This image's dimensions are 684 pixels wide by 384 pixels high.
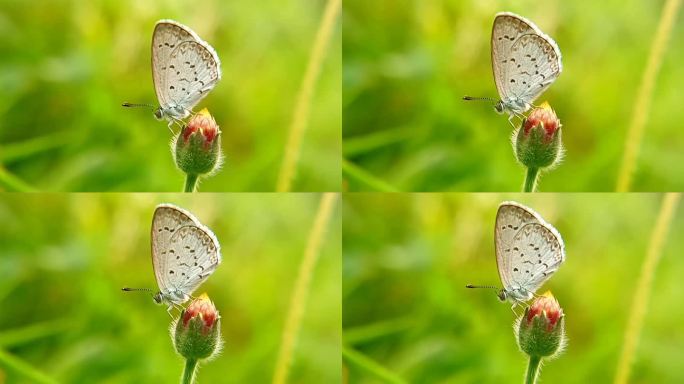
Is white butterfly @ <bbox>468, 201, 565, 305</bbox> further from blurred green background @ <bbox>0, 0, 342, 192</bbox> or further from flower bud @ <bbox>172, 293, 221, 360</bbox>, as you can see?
flower bud @ <bbox>172, 293, 221, 360</bbox>

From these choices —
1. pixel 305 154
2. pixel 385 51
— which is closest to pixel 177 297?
pixel 305 154

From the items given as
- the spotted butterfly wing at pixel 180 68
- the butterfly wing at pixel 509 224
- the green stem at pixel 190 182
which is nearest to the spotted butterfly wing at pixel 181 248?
the green stem at pixel 190 182

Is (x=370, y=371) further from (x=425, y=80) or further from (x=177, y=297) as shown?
(x=425, y=80)

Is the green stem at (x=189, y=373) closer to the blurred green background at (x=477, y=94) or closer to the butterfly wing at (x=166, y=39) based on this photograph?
the blurred green background at (x=477, y=94)

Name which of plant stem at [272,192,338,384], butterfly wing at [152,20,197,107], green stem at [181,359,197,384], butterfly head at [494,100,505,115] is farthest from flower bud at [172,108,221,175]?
butterfly head at [494,100,505,115]

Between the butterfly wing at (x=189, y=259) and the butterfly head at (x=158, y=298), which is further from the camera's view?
the butterfly head at (x=158, y=298)

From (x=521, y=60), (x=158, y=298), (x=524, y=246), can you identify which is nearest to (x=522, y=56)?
(x=521, y=60)
